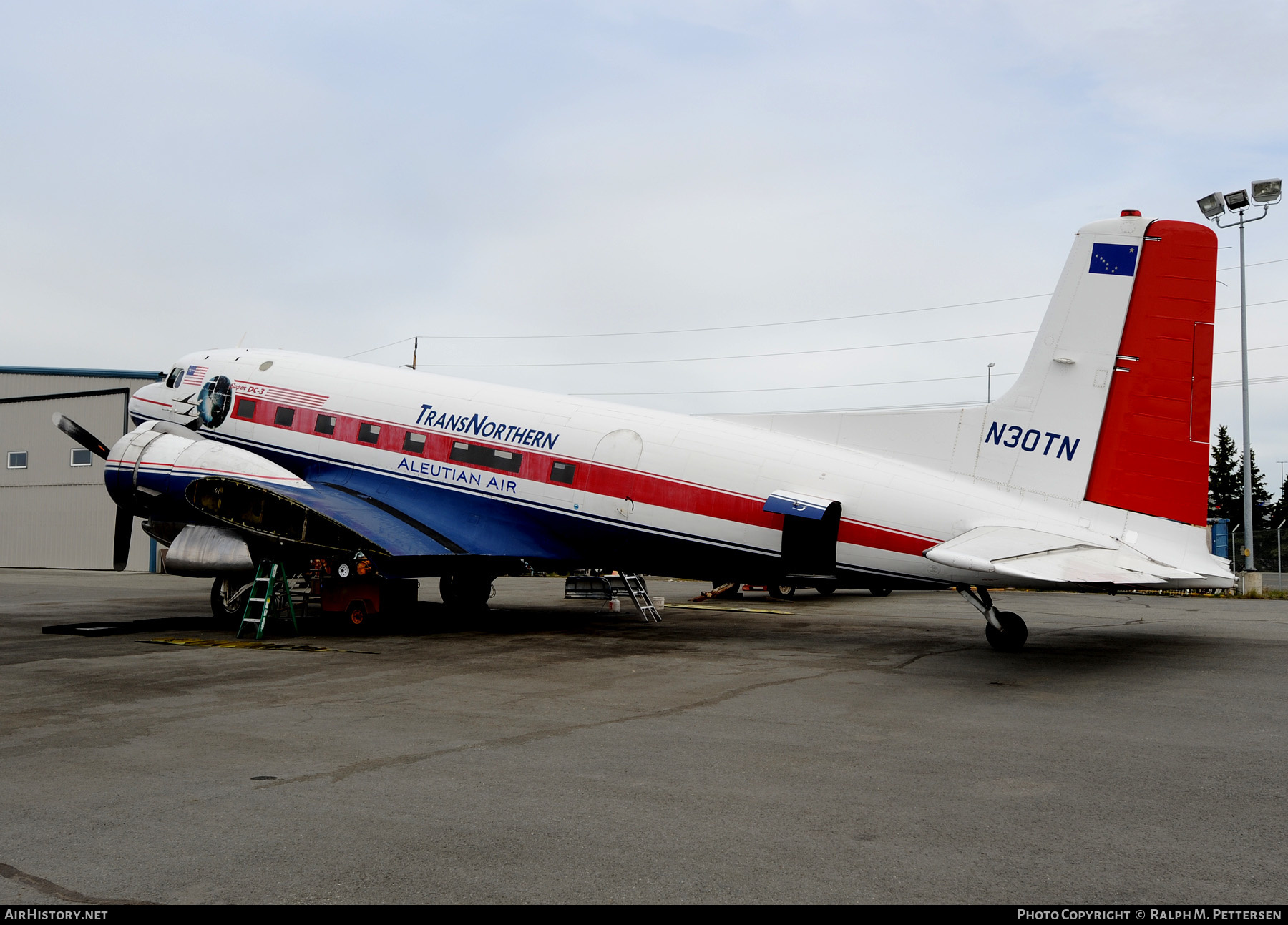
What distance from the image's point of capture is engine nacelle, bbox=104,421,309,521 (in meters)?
16.1

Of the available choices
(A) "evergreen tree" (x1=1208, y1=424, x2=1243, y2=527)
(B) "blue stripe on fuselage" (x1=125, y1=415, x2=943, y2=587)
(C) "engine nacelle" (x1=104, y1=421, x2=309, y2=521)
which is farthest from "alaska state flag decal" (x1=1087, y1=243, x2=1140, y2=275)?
(A) "evergreen tree" (x1=1208, y1=424, x2=1243, y2=527)

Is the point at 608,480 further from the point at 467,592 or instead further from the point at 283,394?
the point at 283,394

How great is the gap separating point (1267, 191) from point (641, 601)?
85.1 ft

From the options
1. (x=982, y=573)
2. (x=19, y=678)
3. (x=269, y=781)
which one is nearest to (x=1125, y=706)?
(x=982, y=573)

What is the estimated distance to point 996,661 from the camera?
40.9ft

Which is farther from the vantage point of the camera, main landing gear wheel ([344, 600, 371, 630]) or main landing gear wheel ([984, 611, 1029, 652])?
main landing gear wheel ([344, 600, 371, 630])

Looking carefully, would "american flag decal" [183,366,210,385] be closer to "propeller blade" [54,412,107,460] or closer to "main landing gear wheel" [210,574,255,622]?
"propeller blade" [54,412,107,460]

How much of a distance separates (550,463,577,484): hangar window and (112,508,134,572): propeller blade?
26.8ft

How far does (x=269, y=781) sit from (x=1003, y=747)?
5708 millimetres

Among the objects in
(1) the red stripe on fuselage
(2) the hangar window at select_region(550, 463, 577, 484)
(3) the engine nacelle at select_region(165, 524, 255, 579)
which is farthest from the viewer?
(2) the hangar window at select_region(550, 463, 577, 484)

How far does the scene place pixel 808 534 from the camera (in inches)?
531

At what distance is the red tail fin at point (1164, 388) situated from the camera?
1176 centimetres

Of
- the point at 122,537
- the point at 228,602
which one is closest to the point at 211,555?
the point at 228,602
